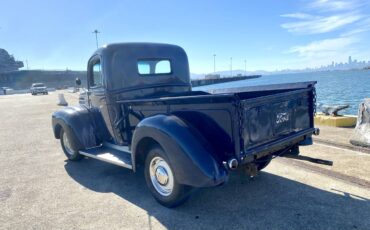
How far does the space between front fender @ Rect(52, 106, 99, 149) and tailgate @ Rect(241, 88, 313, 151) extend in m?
3.39

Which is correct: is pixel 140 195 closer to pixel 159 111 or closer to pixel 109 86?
pixel 159 111

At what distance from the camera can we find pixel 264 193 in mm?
3965

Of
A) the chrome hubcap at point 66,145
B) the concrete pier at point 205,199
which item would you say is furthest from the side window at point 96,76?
the concrete pier at point 205,199

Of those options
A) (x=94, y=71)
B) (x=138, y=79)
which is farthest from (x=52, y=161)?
(x=138, y=79)

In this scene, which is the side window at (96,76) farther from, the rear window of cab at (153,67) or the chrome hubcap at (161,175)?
the chrome hubcap at (161,175)

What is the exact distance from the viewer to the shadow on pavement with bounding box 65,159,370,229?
317 cm

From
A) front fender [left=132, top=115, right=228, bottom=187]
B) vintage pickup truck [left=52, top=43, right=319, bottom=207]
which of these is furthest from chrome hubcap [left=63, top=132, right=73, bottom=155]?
front fender [left=132, top=115, right=228, bottom=187]

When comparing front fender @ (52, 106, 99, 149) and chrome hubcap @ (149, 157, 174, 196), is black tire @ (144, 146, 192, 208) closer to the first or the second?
chrome hubcap @ (149, 157, 174, 196)

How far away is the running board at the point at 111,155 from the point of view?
14.2ft

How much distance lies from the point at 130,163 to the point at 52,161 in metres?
3.10

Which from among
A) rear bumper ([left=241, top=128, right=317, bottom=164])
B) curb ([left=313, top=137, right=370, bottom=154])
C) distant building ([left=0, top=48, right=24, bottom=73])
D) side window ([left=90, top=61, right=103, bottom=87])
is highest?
distant building ([left=0, top=48, right=24, bottom=73])

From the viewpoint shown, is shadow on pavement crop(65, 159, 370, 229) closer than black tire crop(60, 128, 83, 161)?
Yes

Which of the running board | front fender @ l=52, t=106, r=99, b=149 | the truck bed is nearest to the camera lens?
the truck bed

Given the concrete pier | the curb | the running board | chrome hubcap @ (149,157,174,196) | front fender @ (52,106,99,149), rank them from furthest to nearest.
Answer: the curb, front fender @ (52,106,99,149), the running board, chrome hubcap @ (149,157,174,196), the concrete pier
